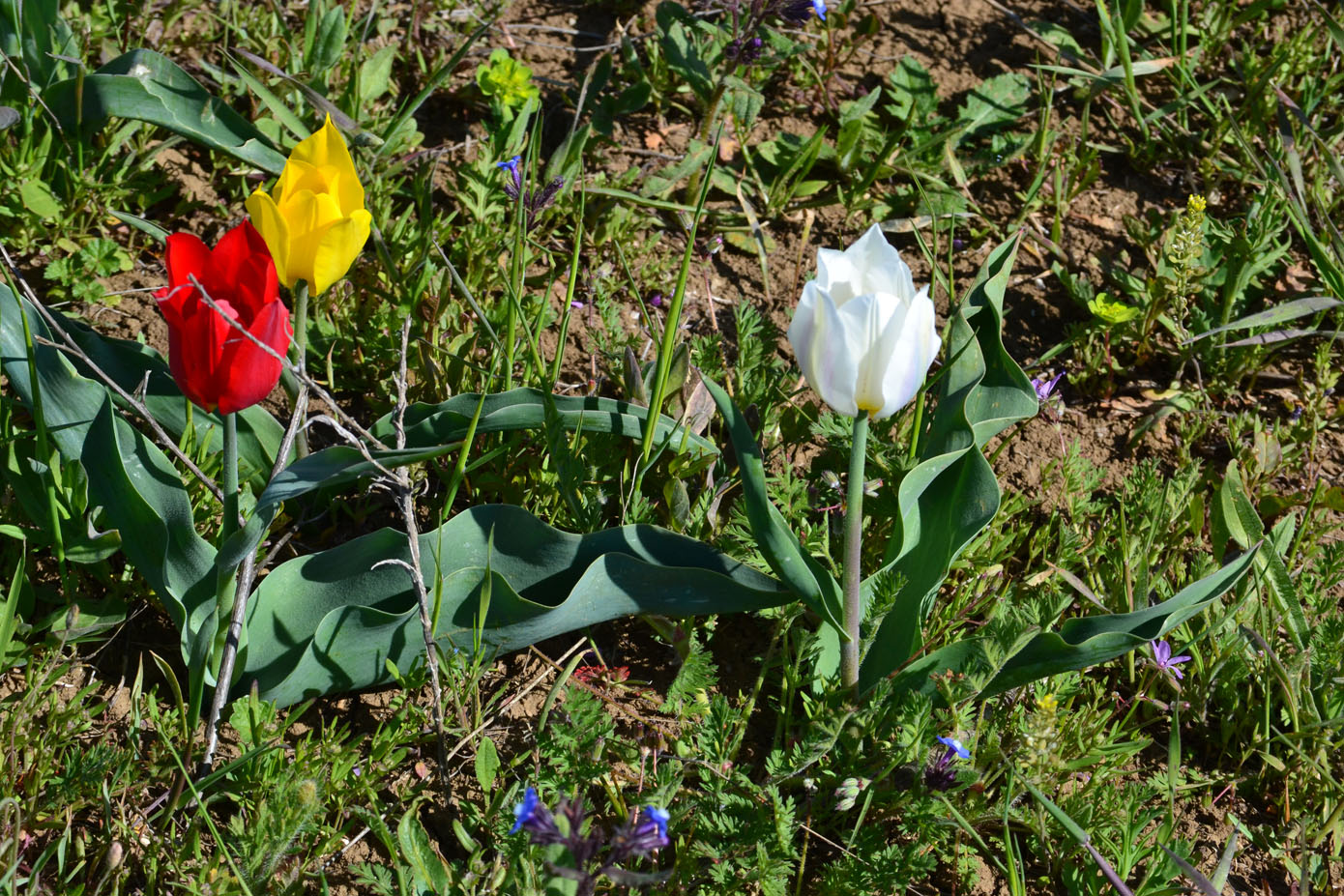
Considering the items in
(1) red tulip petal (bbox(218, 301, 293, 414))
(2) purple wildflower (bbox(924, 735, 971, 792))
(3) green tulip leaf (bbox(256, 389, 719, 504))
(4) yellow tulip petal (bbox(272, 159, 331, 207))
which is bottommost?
(2) purple wildflower (bbox(924, 735, 971, 792))

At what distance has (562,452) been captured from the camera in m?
1.89

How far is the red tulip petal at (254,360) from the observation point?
4.51 ft

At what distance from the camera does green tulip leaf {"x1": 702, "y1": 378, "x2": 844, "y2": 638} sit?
62.6 inches

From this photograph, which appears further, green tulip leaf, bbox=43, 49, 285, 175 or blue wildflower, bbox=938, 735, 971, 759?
green tulip leaf, bbox=43, 49, 285, 175

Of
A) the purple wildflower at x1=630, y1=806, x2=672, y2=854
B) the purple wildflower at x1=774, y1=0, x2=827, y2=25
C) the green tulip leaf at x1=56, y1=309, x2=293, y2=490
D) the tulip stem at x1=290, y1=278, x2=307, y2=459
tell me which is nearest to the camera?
the purple wildflower at x1=630, y1=806, x2=672, y2=854

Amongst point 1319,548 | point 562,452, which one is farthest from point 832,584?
point 1319,548

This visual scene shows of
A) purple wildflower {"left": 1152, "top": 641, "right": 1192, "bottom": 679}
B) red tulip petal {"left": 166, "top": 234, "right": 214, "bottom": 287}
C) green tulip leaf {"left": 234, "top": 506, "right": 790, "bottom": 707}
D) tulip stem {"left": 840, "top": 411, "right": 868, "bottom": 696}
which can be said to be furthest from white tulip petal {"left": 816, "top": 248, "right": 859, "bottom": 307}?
purple wildflower {"left": 1152, "top": 641, "right": 1192, "bottom": 679}

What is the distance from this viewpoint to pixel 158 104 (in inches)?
86.8

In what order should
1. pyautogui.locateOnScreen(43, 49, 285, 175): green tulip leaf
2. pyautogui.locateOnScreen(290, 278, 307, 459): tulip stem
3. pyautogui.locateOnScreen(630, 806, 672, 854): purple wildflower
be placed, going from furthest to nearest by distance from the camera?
1. pyautogui.locateOnScreen(43, 49, 285, 175): green tulip leaf
2. pyautogui.locateOnScreen(290, 278, 307, 459): tulip stem
3. pyautogui.locateOnScreen(630, 806, 672, 854): purple wildflower

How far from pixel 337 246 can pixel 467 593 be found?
503 millimetres

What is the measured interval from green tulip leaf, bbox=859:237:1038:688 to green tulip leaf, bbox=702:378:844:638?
0.36 feet

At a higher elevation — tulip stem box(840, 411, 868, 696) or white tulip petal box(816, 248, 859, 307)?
white tulip petal box(816, 248, 859, 307)

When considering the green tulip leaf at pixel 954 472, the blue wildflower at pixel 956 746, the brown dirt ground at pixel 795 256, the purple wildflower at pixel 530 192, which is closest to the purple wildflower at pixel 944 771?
the blue wildflower at pixel 956 746

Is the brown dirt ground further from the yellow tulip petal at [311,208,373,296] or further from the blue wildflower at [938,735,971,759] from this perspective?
the yellow tulip petal at [311,208,373,296]
